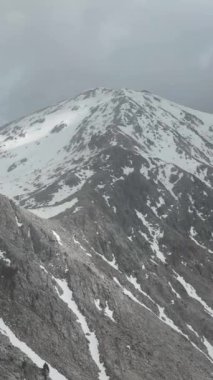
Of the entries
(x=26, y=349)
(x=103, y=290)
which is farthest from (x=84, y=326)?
(x=26, y=349)

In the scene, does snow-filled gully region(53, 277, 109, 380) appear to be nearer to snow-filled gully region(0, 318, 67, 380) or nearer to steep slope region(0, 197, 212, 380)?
steep slope region(0, 197, 212, 380)

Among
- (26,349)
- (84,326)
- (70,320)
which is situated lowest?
(26,349)

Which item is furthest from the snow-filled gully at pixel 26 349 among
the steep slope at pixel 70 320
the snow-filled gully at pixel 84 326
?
the snow-filled gully at pixel 84 326

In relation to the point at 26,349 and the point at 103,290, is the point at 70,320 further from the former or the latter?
the point at 103,290

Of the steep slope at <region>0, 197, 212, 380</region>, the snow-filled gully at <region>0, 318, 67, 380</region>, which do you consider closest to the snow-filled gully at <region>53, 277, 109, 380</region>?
the steep slope at <region>0, 197, 212, 380</region>

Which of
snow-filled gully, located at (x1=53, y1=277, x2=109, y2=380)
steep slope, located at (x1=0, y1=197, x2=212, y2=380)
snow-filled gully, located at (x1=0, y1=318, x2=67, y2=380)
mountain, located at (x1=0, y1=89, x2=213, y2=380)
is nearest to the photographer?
snow-filled gully, located at (x1=0, y1=318, x2=67, y2=380)

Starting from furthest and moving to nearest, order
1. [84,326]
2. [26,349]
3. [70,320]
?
1. [84,326]
2. [70,320]
3. [26,349]

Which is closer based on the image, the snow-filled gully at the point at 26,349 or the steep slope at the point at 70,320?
the snow-filled gully at the point at 26,349

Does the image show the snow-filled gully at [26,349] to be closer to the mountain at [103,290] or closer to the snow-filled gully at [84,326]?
the mountain at [103,290]

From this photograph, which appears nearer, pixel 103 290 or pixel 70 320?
pixel 70 320

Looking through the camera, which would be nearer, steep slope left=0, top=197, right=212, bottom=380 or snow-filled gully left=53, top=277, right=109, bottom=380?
steep slope left=0, top=197, right=212, bottom=380

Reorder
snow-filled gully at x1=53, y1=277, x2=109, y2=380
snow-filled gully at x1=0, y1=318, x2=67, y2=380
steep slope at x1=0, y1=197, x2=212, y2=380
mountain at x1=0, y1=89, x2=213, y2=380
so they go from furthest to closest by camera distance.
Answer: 1. snow-filled gully at x1=53, y1=277, x2=109, y2=380
2. mountain at x1=0, y1=89, x2=213, y2=380
3. steep slope at x1=0, y1=197, x2=212, y2=380
4. snow-filled gully at x1=0, y1=318, x2=67, y2=380
